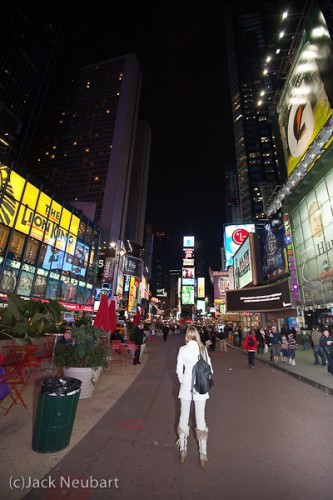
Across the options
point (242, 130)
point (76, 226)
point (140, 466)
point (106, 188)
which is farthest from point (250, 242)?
point (242, 130)

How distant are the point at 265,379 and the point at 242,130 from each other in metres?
109

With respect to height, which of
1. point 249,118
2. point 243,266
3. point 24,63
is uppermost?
point 24,63

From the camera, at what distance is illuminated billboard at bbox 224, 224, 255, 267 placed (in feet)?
140

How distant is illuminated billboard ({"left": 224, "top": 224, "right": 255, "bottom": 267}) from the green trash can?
41011 mm

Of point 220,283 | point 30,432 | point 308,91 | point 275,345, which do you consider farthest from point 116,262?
point 30,432

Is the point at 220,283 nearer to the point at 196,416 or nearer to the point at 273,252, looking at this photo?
the point at 273,252

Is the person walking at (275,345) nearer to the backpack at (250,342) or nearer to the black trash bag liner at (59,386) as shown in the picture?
the backpack at (250,342)

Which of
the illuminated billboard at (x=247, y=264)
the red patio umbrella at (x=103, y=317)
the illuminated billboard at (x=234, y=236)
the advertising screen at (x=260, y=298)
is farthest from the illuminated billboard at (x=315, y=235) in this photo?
the illuminated billboard at (x=234, y=236)

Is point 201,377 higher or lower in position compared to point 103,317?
lower

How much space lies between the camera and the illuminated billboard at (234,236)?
42750 mm

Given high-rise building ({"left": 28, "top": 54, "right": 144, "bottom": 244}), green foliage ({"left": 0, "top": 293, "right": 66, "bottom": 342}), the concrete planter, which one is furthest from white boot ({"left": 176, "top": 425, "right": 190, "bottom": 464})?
high-rise building ({"left": 28, "top": 54, "right": 144, "bottom": 244})

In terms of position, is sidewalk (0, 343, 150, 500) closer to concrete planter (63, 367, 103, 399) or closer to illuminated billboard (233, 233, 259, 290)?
concrete planter (63, 367, 103, 399)

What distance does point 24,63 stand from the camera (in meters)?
92.2

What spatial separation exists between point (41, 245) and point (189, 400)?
2991 centimetres
